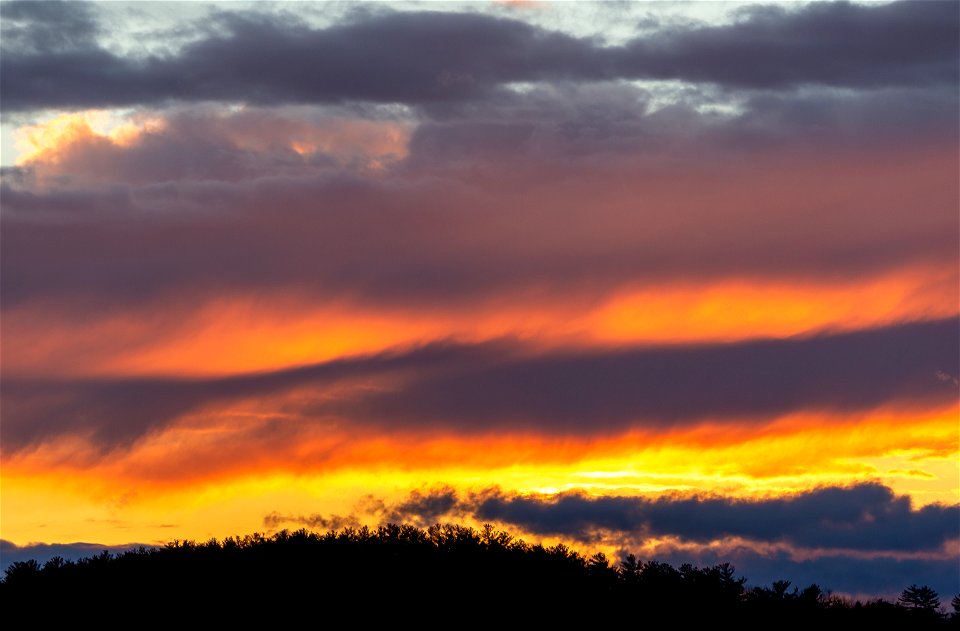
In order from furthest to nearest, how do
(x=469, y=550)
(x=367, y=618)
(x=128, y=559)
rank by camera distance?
(x=128, y=559) < (x=469, y=550) < (x=367, y=618)

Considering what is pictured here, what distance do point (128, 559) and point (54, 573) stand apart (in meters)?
3.35

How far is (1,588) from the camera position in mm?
57594

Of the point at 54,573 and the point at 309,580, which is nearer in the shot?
the point at 309,580

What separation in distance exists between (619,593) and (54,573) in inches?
912

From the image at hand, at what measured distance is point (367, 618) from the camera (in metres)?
47.9

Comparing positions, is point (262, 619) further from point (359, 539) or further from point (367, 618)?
point (359, 539)

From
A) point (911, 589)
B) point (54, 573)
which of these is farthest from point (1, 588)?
point (911, 589)

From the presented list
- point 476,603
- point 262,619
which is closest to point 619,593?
point 476,603

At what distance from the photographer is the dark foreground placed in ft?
159

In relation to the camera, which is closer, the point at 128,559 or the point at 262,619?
the point at 262,619

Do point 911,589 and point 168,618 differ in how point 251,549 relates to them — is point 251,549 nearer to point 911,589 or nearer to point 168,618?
point 168,618

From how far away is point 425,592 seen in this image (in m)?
49.3

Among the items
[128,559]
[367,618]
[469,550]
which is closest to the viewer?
[367,618]

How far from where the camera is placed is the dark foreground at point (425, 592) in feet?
159
